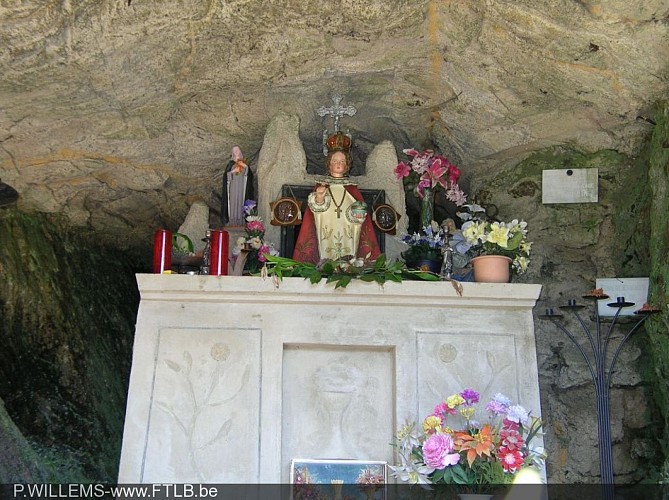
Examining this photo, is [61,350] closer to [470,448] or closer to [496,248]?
[496,248]

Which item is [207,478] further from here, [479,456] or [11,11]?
[11,11]

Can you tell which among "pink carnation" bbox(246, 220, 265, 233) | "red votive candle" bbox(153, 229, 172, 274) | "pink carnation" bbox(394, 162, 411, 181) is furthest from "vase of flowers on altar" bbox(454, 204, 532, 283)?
"red votive candle" bbox(153, 229, 172, 274)

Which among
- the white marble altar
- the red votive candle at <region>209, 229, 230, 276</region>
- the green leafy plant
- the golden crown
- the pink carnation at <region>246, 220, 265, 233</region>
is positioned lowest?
the white marble altar

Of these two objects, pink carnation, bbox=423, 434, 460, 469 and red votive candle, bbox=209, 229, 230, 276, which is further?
red votive candle, bbox=209, 229, 230, 276

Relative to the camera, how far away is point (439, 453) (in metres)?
3.99

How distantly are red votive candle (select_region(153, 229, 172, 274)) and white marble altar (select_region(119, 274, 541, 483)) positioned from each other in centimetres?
22

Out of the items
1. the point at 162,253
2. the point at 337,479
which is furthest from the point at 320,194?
the point at 337,479

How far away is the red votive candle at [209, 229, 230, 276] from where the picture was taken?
16.0ft

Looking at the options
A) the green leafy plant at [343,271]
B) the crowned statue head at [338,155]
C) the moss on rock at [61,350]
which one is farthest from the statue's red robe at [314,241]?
the moss on rock at [61,350]

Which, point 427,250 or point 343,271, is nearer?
point 343,271

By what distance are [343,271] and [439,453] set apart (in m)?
1.17

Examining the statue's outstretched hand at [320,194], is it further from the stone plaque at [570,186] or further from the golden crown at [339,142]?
the stone plaque at [570,186]

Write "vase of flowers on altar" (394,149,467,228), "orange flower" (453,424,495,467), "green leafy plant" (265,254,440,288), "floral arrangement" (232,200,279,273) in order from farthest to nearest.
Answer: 1. "vase of flowers on altar" (394,149,467,228)
2. "floral arrangement" (232,200,279,273)
3. "green leafy plant" (265,254,440,288)
4. "orange flower" (453,424,495,467)

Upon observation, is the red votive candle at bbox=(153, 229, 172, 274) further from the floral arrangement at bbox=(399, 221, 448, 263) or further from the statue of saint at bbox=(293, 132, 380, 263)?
the floral arrangement at bbox=(399, 221, 448, 263)
